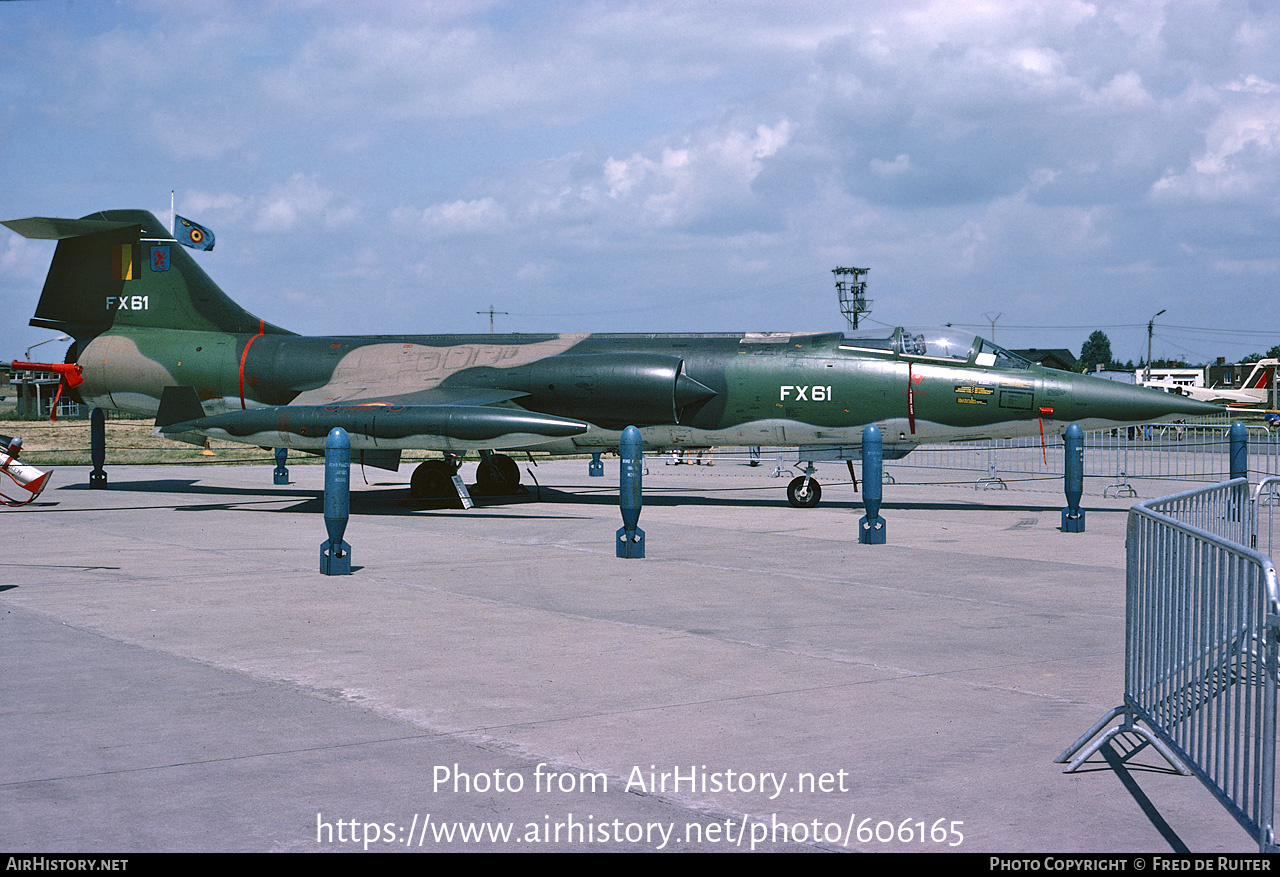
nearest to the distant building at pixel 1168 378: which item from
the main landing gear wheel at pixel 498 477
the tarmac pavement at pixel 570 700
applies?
→ the main landing gear wheel at pixel 498 477

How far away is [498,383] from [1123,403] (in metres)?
8.80

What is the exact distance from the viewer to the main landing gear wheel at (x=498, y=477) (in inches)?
730

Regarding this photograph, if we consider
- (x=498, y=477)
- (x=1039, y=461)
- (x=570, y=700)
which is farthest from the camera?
(x=1039, y=461)

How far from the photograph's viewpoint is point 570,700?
18.4 ft

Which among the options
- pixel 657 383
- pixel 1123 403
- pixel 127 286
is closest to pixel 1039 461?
pixel 1123 403

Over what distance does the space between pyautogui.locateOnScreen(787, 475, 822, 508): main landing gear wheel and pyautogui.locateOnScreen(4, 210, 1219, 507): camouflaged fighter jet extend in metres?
0.03

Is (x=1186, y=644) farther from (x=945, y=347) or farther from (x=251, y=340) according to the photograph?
(x=251, y=340)

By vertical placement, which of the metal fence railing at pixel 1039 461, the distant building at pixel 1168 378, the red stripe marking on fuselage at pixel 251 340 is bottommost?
the metal fence railing at pixel 1039 461

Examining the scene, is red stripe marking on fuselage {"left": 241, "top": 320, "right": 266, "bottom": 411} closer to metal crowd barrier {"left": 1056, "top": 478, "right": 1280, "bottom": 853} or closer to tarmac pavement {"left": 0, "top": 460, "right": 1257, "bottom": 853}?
tarmac pavement {"left": 0, "top": 460, "right": 1257, "bottom": 853}

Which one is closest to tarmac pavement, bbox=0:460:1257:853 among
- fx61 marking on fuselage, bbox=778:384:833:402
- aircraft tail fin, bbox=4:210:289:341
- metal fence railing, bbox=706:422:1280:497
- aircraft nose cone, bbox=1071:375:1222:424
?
aircraft nose cone, bbox=1071:375:1222:424

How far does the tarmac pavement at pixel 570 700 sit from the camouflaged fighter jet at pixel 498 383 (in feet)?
12.3

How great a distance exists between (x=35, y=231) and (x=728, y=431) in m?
11.9

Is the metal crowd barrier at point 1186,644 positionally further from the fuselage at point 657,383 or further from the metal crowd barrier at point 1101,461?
the metal crowd barrier at point 1101,461

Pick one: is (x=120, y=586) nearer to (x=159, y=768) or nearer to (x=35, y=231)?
(x=159, y=768)
